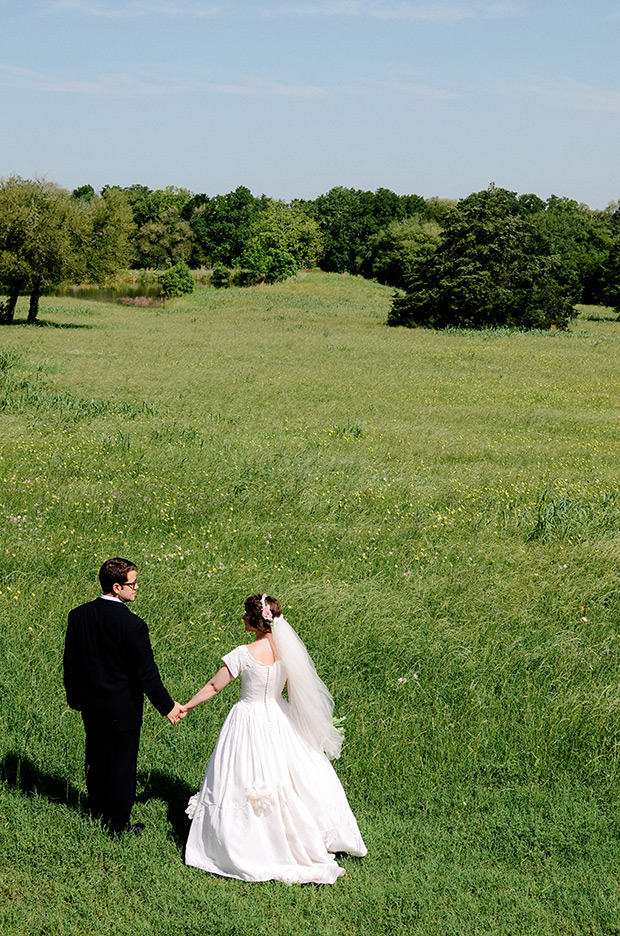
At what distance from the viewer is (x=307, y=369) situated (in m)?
30.8

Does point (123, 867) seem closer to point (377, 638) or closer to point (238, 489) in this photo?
point (377, 638)

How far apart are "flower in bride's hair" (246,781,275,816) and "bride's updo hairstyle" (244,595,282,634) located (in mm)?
1044

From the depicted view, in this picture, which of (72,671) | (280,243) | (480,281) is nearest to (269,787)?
(72,671)

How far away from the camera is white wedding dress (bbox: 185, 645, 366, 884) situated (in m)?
5.20

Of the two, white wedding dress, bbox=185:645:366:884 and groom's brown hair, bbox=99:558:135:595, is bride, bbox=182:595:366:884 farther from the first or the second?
groom's brown hair, bbox=99:558:135:595

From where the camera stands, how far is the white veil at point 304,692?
212 inches

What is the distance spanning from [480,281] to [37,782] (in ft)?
153

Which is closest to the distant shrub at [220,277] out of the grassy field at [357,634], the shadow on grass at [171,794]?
the grassy field at [357,634]

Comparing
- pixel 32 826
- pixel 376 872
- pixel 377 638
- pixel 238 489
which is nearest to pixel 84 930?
pixel 32 826

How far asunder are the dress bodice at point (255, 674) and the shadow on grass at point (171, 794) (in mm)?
1132

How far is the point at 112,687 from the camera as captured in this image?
17.3 feet

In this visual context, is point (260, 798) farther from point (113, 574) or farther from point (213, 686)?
point (113, 574)

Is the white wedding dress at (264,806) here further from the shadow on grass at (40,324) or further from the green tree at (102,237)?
the shadow on grass at (40,324)

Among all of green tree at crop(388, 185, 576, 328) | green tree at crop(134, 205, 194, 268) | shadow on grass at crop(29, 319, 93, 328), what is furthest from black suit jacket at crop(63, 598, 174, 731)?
green tree at crop(134, 205, 194, 268)
